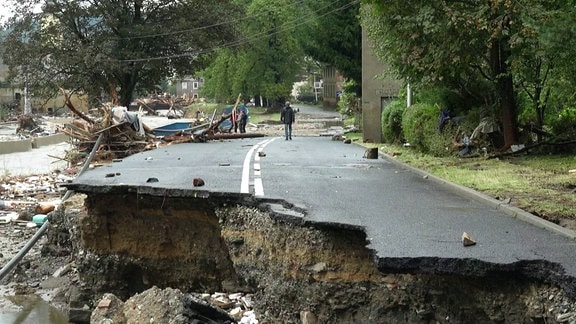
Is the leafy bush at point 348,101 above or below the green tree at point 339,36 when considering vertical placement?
below

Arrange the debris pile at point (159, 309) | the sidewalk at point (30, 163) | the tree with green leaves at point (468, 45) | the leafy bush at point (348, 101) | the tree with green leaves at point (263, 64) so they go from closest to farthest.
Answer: the debris pile at point (159, 309) → the tree with green leaves at point (468, 45) → the sidewalk at point (30, 163) → the leafy bush at point (348, 101) → the tree with green leaves at point (263, 64)

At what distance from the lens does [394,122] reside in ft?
87.5

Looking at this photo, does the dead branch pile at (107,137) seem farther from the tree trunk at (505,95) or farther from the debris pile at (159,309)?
the debris pile at (159,309)

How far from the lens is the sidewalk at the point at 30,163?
101ft

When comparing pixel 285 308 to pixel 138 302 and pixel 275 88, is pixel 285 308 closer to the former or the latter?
pixel 138 302

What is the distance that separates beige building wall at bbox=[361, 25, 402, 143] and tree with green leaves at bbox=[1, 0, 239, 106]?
1304 centimetres

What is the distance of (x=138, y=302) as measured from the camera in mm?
7902

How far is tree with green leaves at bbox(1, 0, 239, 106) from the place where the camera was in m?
40.0

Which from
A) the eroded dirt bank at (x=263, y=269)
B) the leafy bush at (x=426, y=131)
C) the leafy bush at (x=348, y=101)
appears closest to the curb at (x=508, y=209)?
the eroded dirt bank at (x=263, y=269)

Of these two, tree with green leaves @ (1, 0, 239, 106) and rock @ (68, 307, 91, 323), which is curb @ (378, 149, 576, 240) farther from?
tree with green leaves @ (1, 0, 239, 106)

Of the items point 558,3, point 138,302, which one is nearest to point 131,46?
point 558,3

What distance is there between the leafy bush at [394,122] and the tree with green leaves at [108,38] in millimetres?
16536

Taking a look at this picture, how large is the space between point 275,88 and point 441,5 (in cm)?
5585

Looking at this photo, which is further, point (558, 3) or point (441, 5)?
point (441, 5)
